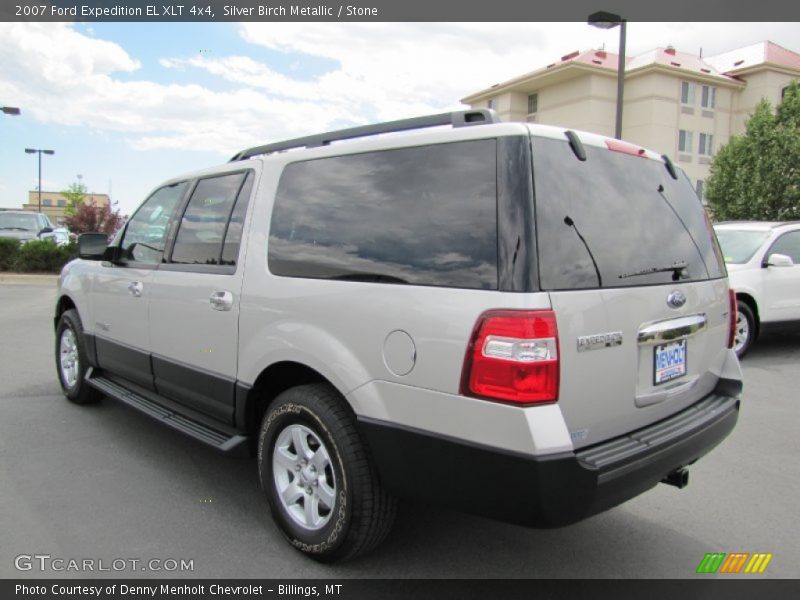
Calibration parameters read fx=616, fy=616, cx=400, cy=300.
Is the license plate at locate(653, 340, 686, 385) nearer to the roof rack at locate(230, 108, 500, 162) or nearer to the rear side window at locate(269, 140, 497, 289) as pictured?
the rear side window at locate(269, 140, 497, 289)

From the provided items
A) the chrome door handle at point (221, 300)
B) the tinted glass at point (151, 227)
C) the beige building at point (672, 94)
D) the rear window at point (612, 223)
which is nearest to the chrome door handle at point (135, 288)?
the tinted glass at point (151, 227)

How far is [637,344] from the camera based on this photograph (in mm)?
2615

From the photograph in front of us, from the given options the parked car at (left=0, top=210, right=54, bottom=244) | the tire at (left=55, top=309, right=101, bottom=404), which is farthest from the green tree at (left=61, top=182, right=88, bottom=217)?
the tire at (left=55, top=309, right=101, bottom=404)

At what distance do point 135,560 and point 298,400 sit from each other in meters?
1.11

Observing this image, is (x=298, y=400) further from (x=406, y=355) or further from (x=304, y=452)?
(x=406, y=355)

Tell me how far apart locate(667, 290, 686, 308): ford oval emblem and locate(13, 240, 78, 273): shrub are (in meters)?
17.2

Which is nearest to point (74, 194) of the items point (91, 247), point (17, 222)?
point (17, 222)

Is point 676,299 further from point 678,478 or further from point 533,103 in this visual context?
point 533,103

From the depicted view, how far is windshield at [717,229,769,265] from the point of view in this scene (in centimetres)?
812

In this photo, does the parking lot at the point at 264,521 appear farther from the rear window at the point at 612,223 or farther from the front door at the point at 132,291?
the rear window at the point at 612,223

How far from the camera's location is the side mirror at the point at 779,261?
773 centimetres

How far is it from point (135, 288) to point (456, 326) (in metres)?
2.83

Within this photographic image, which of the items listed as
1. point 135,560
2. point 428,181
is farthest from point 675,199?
point 135,560

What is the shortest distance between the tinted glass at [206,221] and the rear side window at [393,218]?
0.50 metres
